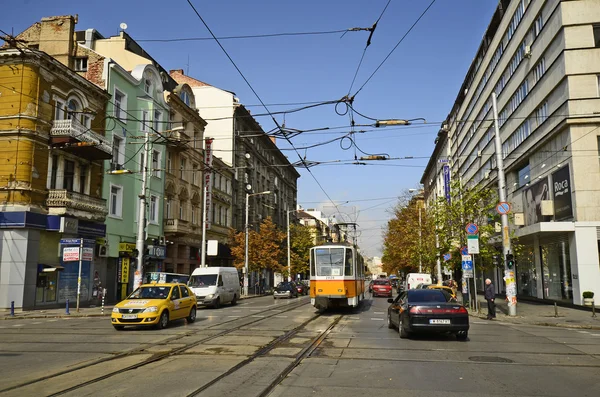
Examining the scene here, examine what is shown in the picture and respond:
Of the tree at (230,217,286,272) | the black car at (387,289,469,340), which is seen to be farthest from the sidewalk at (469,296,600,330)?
A: the tree at (230,217,286,272)

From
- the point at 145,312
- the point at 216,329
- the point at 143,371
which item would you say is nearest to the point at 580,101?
the point at 216,329

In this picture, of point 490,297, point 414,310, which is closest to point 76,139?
point 414,310

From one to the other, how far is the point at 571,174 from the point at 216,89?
38831mm

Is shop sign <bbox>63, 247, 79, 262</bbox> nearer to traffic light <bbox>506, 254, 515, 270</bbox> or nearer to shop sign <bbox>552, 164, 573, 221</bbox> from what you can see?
traffic light <bbox>506, 254, 515, 270</bbox>

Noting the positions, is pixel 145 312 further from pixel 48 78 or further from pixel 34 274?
pixel 48 78

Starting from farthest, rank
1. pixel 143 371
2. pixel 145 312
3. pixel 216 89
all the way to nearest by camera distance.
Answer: pixel 216 89
pixel 145 312
pixel 143 371

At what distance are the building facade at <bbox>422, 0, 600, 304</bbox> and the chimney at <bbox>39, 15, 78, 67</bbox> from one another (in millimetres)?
24432

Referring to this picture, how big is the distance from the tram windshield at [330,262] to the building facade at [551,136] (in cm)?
915

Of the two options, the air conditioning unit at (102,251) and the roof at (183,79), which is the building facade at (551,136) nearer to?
the air conditioning unit at (102,251)

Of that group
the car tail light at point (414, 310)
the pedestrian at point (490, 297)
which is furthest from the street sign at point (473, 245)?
the car tail light at point (414, 310)

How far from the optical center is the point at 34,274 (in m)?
24.9

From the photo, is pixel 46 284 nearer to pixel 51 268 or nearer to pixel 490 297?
pixel 51 268

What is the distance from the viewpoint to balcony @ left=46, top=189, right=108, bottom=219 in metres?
25.9

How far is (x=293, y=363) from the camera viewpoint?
9570 mm
